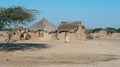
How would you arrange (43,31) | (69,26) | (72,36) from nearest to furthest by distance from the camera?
(72,36), (43,31), (69,26)

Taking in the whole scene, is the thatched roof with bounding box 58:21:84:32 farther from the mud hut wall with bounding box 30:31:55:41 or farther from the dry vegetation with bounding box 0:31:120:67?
the dry vegetation with bounding box 0:31:120:67

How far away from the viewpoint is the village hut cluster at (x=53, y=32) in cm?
5853

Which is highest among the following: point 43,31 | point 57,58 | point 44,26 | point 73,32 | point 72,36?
point 44,26

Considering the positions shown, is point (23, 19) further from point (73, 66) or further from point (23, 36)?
point (23, 36)

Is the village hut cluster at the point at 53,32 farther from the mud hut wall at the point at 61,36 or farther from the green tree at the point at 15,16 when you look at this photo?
the green tree at the point at 15,16

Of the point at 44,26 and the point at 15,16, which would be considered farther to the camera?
the point at 44,26

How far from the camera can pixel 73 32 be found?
58438 mm

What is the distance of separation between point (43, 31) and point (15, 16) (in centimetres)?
2662

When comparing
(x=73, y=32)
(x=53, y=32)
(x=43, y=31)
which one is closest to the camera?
(x=73, y=32)

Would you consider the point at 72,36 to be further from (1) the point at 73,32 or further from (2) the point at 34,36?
(2) the point at 34,36

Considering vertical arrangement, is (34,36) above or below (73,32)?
below

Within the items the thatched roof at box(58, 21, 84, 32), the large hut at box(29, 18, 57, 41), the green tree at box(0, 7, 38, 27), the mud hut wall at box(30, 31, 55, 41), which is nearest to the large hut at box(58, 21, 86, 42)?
the thatched roof at box(58, 21, 84, 32)

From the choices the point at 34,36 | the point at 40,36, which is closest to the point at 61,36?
the point at 40,36

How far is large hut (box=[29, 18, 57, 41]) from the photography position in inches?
2309
